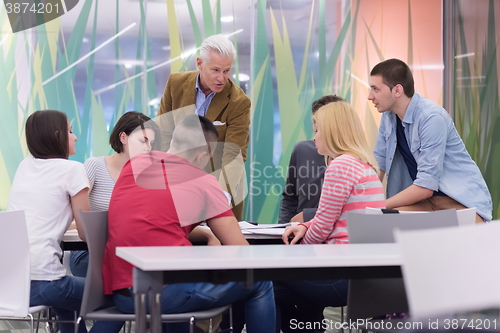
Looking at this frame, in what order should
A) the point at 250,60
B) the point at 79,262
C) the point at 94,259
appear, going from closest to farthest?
the point at 94,259 → the point at 79,262 → the point at 250,60

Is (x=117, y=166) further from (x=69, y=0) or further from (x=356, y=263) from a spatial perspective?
(x=69, y=0)

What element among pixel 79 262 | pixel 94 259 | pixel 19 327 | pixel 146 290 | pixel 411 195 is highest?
pixel 146 290

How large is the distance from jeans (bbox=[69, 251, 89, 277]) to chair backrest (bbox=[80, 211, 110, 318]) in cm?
65

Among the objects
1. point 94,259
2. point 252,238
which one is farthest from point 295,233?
point 94,259

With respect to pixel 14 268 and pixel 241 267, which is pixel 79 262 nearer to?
pixel 14 268

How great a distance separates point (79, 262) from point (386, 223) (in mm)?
1507

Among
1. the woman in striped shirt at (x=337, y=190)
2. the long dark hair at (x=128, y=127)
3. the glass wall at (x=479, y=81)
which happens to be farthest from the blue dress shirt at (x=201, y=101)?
the glass wall at (x=479, y=81)

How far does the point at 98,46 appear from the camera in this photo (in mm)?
4727

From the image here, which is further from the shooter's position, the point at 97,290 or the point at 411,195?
the point at 411,195

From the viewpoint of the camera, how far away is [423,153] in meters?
2.88

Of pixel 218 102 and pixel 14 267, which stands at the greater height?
pixel 218 102

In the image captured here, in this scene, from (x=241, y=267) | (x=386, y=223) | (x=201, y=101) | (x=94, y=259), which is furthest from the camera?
(x=201, y=101)

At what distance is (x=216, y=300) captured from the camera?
1.75 m

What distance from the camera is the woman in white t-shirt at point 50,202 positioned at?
2.04m
